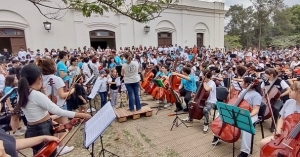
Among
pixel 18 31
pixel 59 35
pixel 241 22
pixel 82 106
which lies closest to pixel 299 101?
pixel 82 106

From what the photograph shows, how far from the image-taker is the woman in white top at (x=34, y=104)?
2363mm

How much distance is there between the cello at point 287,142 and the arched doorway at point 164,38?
16672 mm

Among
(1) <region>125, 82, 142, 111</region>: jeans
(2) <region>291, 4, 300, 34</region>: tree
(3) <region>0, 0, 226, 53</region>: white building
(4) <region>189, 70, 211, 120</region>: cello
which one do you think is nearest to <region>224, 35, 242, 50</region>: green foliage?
(2) <region>291, 4, 300, 34</region>: tree

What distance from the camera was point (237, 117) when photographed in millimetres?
2951

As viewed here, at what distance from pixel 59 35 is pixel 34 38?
152cm

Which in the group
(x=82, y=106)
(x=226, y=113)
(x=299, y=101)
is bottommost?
(x=82, y=106)

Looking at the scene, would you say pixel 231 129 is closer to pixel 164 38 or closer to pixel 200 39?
pixel 164 38

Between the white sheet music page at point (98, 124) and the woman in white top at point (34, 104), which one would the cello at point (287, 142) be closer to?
the white sheet music page at point (98, 124)

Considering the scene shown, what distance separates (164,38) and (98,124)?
57.2 feet

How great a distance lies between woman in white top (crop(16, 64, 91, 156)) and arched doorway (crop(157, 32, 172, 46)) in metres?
16.8

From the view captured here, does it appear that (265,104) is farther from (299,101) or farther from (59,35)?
(59,35)

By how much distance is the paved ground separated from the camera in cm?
387

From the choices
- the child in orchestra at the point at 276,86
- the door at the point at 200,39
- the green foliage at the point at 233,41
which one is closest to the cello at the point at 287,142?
the child in orchestra at the point at 276,86

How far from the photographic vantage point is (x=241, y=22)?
120 ft
